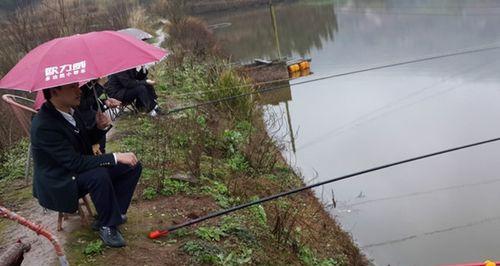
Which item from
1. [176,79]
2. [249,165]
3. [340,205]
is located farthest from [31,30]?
[340,205]

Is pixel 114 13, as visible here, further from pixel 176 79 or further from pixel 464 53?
pixel 464 53

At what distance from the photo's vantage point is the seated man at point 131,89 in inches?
269


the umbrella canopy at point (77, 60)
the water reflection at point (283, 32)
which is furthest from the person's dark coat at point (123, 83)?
the water reflection at point (283, 32)

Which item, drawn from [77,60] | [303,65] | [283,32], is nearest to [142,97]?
[77,60]

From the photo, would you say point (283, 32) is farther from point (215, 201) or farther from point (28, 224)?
point (28, 224)

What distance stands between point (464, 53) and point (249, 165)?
10671 mm

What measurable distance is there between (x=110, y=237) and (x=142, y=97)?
368 centimetres

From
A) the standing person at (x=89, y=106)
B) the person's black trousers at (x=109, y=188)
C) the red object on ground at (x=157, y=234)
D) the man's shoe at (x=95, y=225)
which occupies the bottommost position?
the red object on ground at (x=157, y=234)

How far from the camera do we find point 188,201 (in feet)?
15.0

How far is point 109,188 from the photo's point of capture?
3283 millimetres

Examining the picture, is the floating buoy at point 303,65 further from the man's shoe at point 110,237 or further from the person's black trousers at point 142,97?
the man's shoe at point 110,237

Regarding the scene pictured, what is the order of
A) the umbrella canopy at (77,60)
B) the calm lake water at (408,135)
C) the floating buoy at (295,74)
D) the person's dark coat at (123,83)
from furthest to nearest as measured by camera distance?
the floating buoy at (295,74) → the person's dark coat at (123,83) → the calm lake water at (408,135) → the umbrella canopy at (77,60)

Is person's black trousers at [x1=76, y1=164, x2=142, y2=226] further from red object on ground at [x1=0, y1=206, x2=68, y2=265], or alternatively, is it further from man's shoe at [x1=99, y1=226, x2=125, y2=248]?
red object on ground at [x1=0, y1=206, x2=68, y2=265]

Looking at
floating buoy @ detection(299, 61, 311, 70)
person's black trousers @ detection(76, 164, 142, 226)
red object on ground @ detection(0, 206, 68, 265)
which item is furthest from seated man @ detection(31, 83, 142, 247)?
floating buoy @ detection(299, 61, 311, 70)
